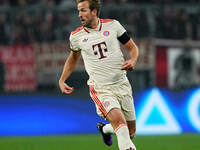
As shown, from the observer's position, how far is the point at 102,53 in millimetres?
6203

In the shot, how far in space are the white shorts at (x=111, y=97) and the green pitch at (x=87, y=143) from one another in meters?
2.55

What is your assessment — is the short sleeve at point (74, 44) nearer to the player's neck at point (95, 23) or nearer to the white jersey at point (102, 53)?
the white jersey at point (102, 53)

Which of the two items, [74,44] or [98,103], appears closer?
[98,103]

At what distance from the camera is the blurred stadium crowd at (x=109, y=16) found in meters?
14.0

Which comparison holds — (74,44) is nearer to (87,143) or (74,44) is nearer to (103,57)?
(103,57)

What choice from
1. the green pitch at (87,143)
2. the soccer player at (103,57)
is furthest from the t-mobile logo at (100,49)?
the green pitch at (87,143)

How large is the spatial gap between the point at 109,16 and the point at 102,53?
7824 mm

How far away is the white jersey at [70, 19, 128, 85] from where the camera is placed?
6.21 meters

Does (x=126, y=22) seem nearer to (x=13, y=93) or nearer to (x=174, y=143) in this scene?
(x=13, y=93)

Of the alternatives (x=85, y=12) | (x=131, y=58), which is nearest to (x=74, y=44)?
(x=85, y=12)

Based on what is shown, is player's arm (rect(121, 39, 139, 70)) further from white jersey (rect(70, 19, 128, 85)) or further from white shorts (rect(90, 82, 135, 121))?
white shorts (rect(90, 82, 135, 121))

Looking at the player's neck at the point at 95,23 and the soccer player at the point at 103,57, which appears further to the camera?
the player's neck at the point at 95,23

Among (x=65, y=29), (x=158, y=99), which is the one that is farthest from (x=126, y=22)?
(x=158, y=99)

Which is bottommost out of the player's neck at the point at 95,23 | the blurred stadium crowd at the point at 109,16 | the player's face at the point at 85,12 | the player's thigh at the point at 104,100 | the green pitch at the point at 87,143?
the green pitch at the point at 87,143
